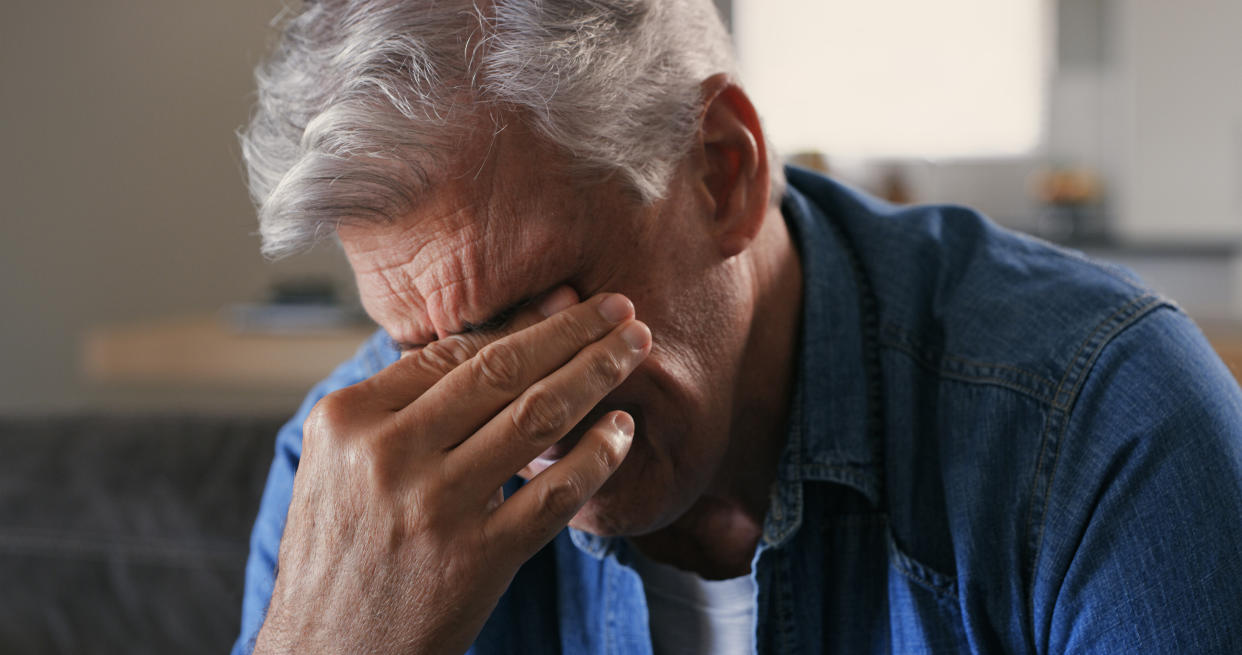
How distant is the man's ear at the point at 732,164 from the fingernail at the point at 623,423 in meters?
0.19

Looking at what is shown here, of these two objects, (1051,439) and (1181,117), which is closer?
(1051,439)

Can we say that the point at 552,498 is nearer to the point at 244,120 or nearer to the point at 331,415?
the point at 331,415

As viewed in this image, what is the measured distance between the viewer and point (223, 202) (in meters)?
3.69

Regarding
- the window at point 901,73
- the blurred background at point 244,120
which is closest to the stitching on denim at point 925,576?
the blurred background at point 244,120

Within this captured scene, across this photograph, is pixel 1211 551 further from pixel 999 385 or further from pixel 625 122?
pixel 625 122

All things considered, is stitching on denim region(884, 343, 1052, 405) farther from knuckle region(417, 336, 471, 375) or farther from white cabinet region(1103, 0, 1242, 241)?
white cabinet region(1103, 0, 1242, 241)

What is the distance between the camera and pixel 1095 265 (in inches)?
38.6

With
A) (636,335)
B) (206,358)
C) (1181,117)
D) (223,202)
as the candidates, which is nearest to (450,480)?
(636,335)

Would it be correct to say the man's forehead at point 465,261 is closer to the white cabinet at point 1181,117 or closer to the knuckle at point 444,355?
the knuckle at point 444,355

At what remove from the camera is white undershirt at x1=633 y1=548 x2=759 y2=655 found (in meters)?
1.03

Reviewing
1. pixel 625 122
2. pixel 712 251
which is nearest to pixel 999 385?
pixel 712 251

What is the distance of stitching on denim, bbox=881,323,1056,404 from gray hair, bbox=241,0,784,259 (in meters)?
0.28

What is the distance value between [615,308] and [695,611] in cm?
41

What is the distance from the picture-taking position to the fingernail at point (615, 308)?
0.80 metres
